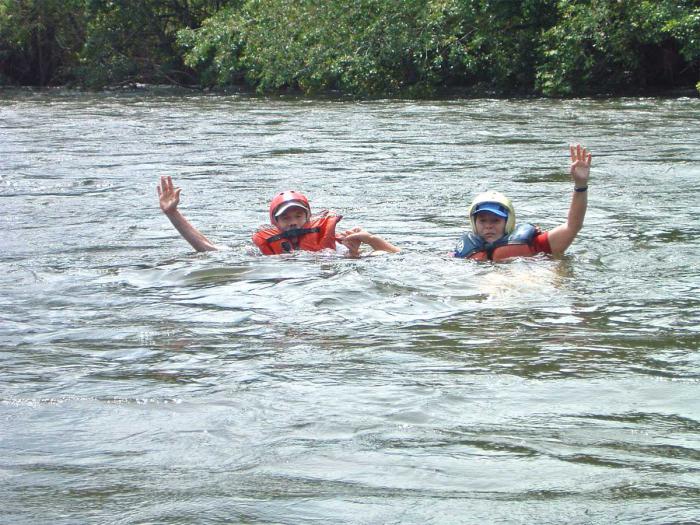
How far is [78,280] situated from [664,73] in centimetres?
2135

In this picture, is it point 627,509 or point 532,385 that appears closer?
point 627,509

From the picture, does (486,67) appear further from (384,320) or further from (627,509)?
(627,509)

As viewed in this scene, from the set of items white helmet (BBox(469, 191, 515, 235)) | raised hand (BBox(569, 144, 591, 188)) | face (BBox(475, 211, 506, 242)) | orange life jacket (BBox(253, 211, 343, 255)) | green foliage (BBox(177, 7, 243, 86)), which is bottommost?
orange life jacket (BBox(253, 211, 343, 255))

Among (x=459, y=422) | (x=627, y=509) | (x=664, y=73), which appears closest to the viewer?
(x=627, y=509)

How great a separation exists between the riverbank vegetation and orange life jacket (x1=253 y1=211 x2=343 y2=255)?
1555 cm

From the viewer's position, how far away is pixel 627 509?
3592 mm

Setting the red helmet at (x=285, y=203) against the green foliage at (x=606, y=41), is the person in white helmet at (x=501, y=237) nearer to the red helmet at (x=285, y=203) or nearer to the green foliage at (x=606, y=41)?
the red helmet at (x=285, y=203)

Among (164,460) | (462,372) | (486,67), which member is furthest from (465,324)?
(486,67)

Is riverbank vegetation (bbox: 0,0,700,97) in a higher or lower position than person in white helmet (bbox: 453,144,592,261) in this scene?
higher

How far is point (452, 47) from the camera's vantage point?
2706cm

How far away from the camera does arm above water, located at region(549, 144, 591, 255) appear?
25.9 feet

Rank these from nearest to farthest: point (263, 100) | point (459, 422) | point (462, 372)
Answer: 1. point (459, 422)
2. point (462, 372)
3. point (263, 100)

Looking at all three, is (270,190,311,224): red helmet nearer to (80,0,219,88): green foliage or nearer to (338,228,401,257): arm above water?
(338,228,401,257): arm above water

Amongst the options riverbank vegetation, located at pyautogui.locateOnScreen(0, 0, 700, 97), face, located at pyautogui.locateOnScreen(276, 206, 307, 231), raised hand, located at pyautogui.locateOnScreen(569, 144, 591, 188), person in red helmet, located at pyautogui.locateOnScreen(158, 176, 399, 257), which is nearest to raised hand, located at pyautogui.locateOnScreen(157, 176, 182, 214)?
person in red helmet, located at pyautogui.locateOnScreen(158, 176, 399, 257)
